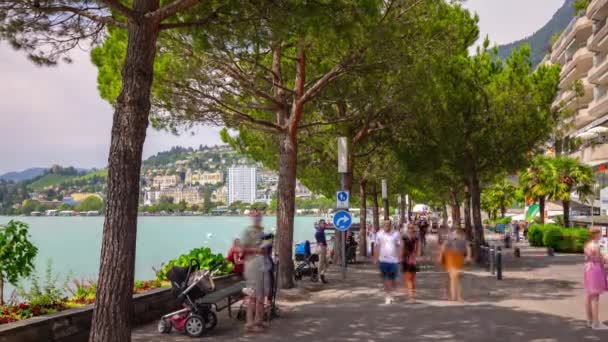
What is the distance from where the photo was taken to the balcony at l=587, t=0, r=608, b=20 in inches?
1735

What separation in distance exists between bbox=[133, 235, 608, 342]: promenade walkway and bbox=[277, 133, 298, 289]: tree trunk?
65 cm

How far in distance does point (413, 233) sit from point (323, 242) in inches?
119

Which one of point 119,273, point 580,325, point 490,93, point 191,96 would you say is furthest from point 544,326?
point 490,93

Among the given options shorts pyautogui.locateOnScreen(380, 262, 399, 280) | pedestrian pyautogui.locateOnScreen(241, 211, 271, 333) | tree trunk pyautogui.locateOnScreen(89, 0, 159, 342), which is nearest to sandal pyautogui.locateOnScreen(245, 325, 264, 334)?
pedestrian pyautogui.locateOnScreen(241, 211, 271, 333)

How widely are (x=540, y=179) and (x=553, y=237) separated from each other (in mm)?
10759

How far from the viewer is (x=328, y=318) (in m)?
10.8

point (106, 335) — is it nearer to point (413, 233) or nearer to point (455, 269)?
point (455, 269)

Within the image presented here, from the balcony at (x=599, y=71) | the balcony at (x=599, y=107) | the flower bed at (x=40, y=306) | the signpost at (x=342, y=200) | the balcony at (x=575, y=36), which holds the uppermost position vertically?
the balcony at (x=575, y=36)

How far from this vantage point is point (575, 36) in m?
57.3

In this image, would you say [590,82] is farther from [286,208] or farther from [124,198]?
[124,198]

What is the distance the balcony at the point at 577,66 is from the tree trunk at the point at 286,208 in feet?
146

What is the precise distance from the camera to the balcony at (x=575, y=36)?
53.9 m

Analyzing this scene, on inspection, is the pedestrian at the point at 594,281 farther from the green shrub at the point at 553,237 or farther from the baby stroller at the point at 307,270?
the green shrub at the point at 553,237

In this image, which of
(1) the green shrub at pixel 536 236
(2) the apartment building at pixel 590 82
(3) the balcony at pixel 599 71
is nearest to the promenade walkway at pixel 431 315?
(2) the apartment building at pixel 590 82
